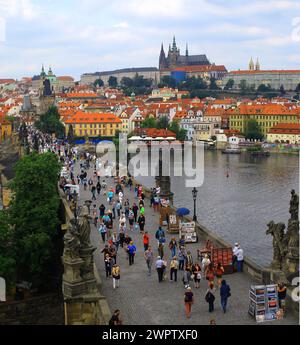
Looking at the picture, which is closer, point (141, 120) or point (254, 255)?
point (254, 255)

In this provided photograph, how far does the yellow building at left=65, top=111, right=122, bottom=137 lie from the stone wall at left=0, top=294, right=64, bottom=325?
74.2 m

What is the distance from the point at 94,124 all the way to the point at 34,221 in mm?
73730

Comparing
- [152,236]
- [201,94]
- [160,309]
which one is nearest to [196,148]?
[201,94]

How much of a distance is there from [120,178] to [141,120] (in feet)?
234

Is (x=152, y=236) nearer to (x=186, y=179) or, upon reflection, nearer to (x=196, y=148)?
(x=186, y=179)

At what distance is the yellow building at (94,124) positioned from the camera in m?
92.4

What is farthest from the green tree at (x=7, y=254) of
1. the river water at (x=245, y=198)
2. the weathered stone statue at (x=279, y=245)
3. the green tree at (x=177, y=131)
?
the green tree at (x=177, y=131)

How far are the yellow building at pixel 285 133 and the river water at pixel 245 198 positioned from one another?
18.1m

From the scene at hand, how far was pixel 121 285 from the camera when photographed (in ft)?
43.1

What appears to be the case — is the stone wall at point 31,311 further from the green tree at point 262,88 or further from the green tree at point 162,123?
the green tree at point 262,88

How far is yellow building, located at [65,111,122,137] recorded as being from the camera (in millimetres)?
92375

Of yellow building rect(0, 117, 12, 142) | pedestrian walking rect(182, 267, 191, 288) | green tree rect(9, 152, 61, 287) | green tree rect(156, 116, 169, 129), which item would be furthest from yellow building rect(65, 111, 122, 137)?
pedestrian walking rect(182, 267, 191, 288)

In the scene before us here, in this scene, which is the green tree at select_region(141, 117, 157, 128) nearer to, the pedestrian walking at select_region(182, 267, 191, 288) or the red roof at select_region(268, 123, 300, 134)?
the red roof at select_region(268, 123, 300, 134)

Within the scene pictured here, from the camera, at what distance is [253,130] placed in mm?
98062
